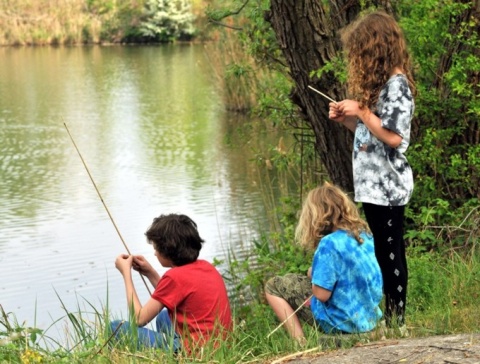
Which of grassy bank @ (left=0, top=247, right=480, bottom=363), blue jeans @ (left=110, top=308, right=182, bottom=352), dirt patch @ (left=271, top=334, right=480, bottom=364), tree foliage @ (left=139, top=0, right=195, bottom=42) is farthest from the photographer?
tree foliage @ (left=139, top=0, right=195, bottom=42)

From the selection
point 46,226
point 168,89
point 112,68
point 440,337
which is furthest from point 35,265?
point 112,68

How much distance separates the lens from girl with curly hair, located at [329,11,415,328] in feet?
12.2

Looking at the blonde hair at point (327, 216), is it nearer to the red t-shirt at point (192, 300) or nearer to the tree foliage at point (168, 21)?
the red t-shirt at point (192, 300)

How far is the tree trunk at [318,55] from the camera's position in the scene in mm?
5438

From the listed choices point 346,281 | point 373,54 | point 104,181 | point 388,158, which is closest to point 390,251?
point 346,281

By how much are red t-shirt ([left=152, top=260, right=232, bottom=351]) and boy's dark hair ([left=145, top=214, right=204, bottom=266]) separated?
0.05m

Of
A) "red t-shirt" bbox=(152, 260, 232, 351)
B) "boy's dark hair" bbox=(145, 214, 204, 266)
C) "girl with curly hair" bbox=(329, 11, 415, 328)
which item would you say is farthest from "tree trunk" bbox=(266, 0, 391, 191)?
"red t-shirt" bbox=(152, 260, 232, 351)

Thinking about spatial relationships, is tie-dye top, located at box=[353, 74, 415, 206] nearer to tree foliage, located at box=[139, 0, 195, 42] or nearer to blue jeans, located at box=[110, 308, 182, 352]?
blue jeans, located at box=[110, 308, 182, 352]

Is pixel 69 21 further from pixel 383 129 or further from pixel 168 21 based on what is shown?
pixel 383 129

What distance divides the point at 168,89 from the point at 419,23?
1689 centimetres

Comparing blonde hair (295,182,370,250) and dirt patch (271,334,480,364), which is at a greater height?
blonde hair (295,182,370,250)

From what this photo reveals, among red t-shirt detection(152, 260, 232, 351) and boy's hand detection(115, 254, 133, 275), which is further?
boy's hand detection(115, 254, 133, 275)

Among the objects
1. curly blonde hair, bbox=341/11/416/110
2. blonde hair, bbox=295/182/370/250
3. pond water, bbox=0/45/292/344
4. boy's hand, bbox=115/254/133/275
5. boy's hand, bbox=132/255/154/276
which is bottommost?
pond water, bbox=0/45/292/344

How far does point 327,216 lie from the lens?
3688 mm
